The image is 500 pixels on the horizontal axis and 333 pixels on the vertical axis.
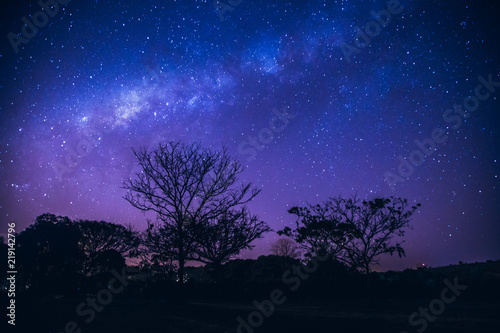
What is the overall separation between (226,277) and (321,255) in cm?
923

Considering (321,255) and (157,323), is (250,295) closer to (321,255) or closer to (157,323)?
(321,255)

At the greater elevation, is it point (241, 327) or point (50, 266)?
point (50, 266)

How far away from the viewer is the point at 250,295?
21.0 metres

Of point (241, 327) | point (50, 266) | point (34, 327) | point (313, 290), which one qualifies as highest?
A: point (50, 266)

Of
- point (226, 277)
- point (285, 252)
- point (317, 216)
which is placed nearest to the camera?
point (317, 216)

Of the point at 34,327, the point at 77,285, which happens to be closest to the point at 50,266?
the point at 77,285

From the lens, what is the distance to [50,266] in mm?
28859

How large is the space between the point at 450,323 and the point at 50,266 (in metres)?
37.6

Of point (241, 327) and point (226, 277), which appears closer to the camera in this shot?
point (241, 327)

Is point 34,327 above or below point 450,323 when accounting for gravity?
above

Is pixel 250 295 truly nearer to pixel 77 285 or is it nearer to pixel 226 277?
pixel 226 277

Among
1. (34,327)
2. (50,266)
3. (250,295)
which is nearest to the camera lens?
(34,327)

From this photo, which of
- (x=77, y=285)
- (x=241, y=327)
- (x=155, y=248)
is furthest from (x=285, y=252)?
(x=241, y=327)

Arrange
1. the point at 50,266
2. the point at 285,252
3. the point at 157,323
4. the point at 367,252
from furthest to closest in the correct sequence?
the point at 285,252 → the point at 50,266 → the point at 367,252 → the point at 157,323
